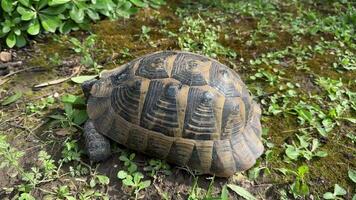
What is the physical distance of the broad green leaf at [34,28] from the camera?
3.77 m

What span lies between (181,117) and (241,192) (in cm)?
65

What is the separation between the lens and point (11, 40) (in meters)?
3.79

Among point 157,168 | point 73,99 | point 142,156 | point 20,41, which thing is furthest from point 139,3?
point 157,168

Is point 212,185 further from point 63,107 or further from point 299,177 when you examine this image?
point 63,107

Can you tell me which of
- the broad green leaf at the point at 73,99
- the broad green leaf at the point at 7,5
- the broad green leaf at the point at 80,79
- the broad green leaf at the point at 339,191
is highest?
the broad green leaf at the point at 7,5

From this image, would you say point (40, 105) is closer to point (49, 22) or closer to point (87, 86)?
point (87, 86)

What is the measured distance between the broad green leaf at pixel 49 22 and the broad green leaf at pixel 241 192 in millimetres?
2298

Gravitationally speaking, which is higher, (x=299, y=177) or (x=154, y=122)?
(x=154, y=122)

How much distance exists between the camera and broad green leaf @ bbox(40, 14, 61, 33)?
3857 mm

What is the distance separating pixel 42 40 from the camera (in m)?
4.04

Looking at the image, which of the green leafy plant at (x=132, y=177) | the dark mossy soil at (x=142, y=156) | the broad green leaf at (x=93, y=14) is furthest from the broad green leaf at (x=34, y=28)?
the green leafy plant at (x=132, y=177)

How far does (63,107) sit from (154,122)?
1.01 m

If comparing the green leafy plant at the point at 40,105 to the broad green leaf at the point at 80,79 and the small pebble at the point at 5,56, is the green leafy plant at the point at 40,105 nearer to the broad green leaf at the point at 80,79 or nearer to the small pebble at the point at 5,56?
the broad green leaf at the point at 80,79

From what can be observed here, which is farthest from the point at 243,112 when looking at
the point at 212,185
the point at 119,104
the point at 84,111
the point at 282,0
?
the point at 282,0
